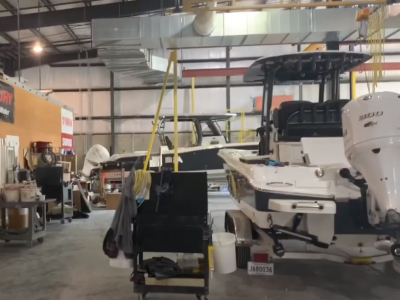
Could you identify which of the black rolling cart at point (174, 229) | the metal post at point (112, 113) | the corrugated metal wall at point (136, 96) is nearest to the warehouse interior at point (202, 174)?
the black rolling cart at point (174, 229)

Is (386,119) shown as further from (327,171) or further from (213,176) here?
(213,176)

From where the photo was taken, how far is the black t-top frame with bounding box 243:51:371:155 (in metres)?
3.83

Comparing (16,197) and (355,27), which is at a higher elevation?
(355,27)

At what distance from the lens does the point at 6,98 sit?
6.07 m

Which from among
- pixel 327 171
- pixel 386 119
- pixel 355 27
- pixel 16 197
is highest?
pixel 355 27

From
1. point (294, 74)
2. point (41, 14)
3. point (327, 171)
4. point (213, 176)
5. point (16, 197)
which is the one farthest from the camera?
point (41, 14)

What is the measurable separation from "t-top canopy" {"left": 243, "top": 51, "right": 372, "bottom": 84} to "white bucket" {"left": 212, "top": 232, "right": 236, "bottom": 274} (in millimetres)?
1835

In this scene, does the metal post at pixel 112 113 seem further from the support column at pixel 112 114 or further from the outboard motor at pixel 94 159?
the outboard motor at pixel 94 159

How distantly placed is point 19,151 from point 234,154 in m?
4.24

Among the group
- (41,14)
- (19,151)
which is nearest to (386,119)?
(19,151)

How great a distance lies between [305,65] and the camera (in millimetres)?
4035

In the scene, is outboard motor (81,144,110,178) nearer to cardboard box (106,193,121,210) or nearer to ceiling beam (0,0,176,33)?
cardboard box (106,193,121,210)

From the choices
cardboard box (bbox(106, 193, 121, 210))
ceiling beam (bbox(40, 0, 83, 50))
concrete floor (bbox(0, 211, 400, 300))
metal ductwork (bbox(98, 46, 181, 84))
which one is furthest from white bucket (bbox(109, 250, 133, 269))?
ceiling beam (bbox(40, 0, 83, 50))

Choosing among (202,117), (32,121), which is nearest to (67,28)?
(32,121)
